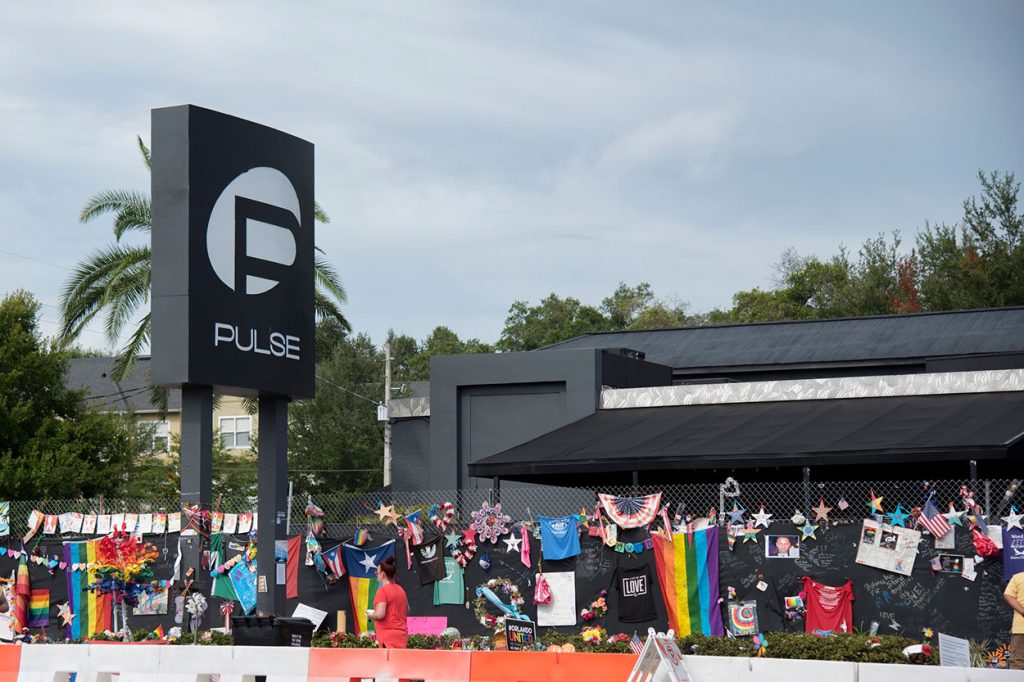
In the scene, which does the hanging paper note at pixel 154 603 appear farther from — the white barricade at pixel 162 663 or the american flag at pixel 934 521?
the american flag at pixel 934 521

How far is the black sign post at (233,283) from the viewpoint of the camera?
16141mm

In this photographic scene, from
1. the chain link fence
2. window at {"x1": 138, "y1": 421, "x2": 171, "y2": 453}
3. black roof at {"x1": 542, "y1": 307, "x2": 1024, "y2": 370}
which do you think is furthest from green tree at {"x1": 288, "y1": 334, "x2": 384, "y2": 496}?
the chain link fence

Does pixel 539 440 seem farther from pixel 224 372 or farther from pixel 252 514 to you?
pixel 224 372

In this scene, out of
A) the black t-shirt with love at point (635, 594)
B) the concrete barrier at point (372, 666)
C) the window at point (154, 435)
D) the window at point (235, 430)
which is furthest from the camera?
the window at point (235, 430)

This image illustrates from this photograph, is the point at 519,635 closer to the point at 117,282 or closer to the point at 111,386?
the point at 117,282

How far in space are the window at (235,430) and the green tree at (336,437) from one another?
2.79 m

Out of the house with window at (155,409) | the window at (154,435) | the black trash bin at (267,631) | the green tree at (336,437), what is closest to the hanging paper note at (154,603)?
the black trash bin at (267,631)

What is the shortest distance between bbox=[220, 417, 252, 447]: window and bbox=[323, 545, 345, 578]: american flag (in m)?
40.1

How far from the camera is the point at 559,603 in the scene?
57.9ft

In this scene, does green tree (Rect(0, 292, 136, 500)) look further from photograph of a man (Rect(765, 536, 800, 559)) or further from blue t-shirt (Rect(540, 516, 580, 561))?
photograph of a man (Rect(765, 536, 800, 559))

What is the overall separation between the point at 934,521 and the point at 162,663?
30.0 feet

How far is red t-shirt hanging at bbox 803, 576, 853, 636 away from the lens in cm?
1594

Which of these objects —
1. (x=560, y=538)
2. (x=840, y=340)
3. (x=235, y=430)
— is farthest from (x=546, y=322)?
(x=560, y=538)

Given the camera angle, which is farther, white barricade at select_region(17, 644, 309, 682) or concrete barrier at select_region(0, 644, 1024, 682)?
white barricade at select_region(17, 644, 309, 682)
